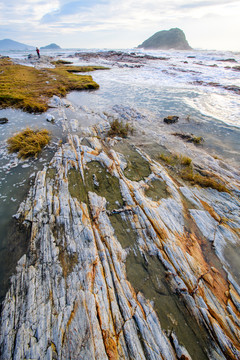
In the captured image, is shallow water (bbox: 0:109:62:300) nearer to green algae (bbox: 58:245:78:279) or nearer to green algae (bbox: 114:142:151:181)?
green algae (bbox: 58:245:78:279)

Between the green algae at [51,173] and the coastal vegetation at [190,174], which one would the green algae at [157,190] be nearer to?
the coastal vegetation at [190,174]

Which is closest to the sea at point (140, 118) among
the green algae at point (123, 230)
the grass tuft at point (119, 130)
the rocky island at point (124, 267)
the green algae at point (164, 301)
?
the rocky island at point (124, 267)

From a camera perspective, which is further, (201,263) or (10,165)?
(10,165)

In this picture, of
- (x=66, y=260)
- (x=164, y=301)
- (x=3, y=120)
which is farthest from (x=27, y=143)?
(x=164, y=301)

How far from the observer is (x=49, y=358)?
364 cm

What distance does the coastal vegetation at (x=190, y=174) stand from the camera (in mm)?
9125

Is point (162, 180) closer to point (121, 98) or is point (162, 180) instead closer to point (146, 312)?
point (146, 312)

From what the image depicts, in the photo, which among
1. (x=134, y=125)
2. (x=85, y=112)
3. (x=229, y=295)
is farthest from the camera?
(x=85, y=112)

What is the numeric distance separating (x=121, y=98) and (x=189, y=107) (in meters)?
10.2

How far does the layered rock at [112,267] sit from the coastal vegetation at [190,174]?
591 mm

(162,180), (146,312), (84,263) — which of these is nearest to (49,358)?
(84,263)

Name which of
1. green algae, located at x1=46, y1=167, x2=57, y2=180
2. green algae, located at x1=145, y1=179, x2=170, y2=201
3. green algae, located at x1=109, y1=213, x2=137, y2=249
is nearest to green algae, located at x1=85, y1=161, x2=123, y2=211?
green algae, located at x1=109, y1=213, x2=137, y2=249

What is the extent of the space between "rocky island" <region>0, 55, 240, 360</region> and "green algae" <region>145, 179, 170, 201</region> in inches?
2.2

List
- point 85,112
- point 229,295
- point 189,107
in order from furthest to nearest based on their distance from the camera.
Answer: point 189,107 < point 85,112 < point 229,295
